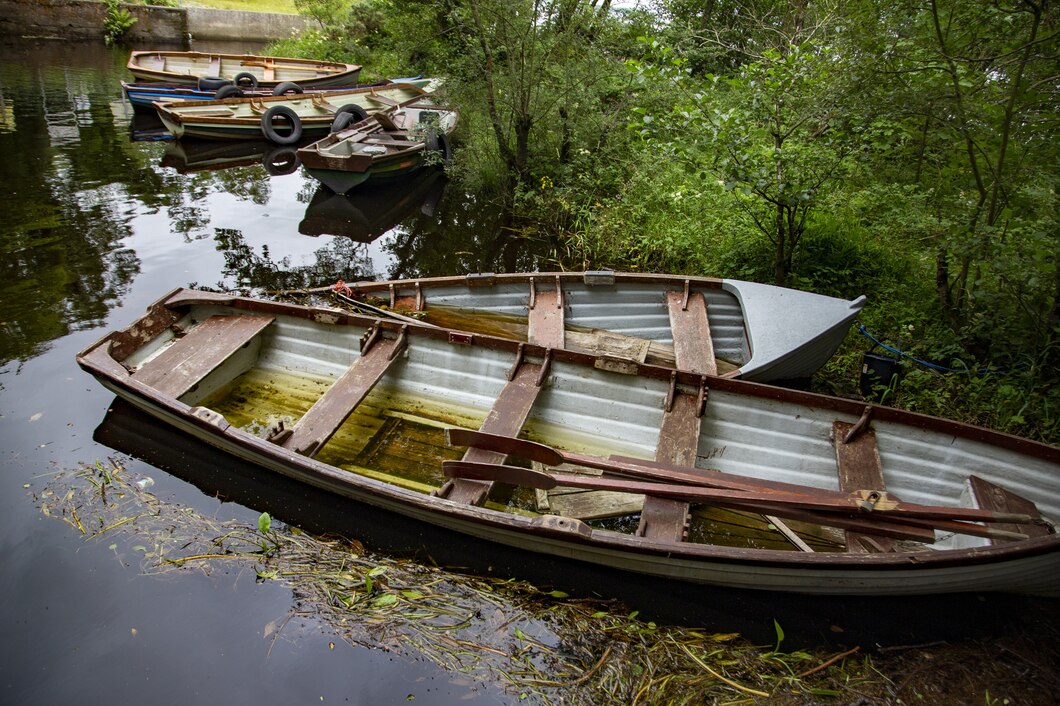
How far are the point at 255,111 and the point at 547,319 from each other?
12673 mm

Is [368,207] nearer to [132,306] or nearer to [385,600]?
[132,306]

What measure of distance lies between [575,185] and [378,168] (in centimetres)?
378

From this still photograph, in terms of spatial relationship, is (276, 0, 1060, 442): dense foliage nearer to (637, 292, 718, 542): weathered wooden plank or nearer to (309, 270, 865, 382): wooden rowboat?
(309, 270, 865, 382): wooden rowboat

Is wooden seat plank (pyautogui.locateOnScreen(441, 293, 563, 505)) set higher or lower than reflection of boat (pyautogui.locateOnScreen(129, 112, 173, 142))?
lower

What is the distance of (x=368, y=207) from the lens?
11.9 m

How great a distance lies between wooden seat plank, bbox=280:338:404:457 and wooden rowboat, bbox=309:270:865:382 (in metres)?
1.47

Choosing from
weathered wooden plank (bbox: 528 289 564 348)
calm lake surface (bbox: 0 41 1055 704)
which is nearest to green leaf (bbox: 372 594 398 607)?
calm lake surface (bbox: 0 41 1055 704)

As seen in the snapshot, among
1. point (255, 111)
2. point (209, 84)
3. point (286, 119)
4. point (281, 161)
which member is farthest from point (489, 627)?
point (209, 84)

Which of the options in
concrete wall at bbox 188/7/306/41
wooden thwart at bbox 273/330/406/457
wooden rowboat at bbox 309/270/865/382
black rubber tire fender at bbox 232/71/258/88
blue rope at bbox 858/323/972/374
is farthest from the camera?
concrete wall at bbox 188/7/306/41

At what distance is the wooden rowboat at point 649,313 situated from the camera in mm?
5352

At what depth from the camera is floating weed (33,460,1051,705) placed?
11.3 feet

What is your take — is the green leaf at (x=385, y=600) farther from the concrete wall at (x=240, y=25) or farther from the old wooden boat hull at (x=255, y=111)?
the concrete wall at (x=240, y=25)

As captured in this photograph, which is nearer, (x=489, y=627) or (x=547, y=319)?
(x=489, y=627)

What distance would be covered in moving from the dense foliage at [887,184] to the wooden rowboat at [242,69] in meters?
10.5
